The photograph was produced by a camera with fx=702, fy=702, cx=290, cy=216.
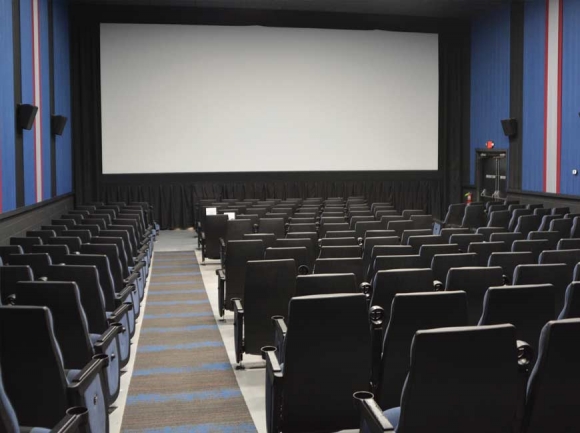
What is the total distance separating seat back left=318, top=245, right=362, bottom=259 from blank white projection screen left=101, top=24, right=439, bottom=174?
11.2 meters

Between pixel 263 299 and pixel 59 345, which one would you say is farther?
pixel 263 299

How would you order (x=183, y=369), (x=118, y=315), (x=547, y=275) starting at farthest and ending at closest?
(x=183, y=369)
(x=547, y=275)
(x=118, y=315)

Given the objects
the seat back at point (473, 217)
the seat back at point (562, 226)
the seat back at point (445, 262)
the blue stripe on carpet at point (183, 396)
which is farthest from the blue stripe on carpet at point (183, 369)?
the seat back at point (473, 217)

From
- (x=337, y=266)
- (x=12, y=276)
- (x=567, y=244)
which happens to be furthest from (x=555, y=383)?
(x=567, y=244)

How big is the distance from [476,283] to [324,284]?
115cm

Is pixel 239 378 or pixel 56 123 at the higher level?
pixel 56 123

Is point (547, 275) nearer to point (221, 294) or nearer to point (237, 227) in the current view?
point (221, 294)

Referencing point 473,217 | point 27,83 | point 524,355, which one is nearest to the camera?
point 524,355

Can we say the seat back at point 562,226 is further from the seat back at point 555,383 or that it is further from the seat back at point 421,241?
the seat back at point 555,383

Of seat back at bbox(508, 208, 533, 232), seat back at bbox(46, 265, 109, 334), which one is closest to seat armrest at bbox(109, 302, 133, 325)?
seat back at bbox(46, 265, 109, 334)

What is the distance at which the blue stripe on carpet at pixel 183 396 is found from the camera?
4.90m

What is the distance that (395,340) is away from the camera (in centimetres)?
358

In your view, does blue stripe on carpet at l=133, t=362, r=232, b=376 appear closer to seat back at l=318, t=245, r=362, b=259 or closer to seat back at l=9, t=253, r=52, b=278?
seat back at l=9, t=253, r=52, b=278

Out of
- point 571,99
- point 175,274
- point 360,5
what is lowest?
point 175,274
